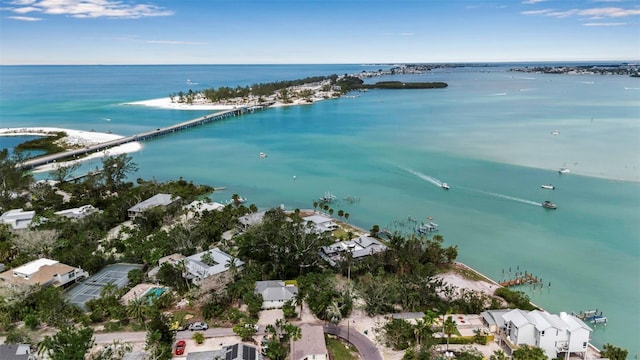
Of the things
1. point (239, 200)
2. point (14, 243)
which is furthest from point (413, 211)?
point (14, 243)

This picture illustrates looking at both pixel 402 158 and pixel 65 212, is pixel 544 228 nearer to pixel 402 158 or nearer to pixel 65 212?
pixel 402 158

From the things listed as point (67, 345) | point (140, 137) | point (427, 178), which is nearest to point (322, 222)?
point (427, 178)

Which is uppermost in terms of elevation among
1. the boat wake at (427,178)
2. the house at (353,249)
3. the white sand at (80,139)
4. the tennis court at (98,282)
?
the white sand at (80,139)

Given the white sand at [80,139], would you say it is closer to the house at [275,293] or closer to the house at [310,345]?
the house at [275,293]

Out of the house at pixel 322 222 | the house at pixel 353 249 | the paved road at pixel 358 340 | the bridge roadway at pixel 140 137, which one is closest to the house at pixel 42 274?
the house at pixel 353 249

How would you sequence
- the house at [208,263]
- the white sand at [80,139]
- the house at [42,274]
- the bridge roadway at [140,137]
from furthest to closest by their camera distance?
the white sand at [80,139], the bridge roadway at [140,137], the house at [208,263], the house at [42,274]

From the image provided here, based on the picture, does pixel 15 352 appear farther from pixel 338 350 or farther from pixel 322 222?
pixel 322 222
